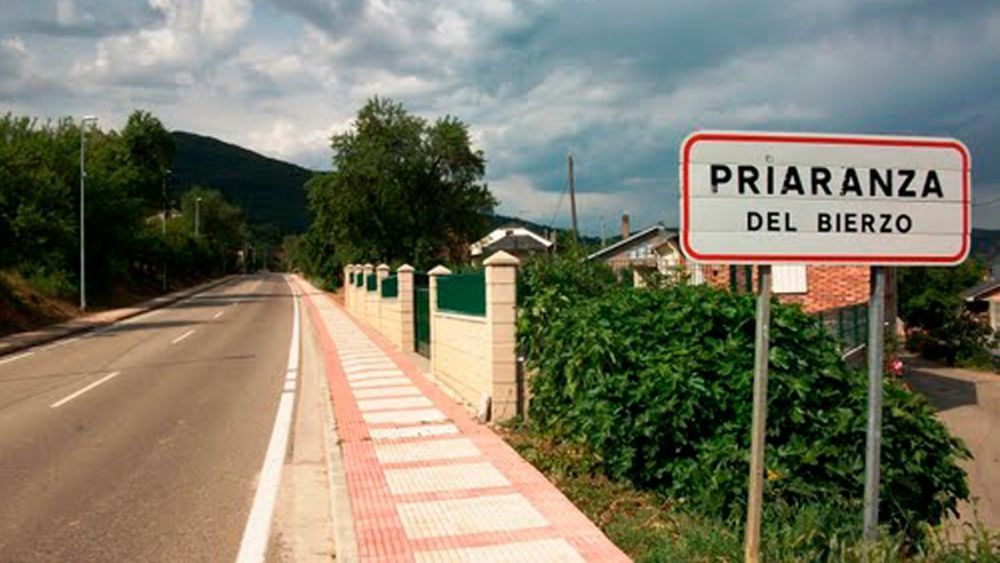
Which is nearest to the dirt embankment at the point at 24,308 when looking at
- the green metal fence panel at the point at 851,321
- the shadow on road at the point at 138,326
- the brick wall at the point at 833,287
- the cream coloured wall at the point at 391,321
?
the shadow on road at the point at 138,326

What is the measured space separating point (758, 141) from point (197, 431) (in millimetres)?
7917

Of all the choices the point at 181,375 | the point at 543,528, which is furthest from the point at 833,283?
the point at 543,528

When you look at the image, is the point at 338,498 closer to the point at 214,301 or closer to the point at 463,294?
the point at 463,294

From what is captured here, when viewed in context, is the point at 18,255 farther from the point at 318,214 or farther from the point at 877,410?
the point at 877,410

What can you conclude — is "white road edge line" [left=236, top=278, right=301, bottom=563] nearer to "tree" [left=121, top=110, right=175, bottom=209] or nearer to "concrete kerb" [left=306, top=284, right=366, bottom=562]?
"concrete kerb" [left=306, top=284, right=366, bottom=562]

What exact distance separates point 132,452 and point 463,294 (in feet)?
15.4

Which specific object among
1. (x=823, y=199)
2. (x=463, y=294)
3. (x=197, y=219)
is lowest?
(x=463, y=294)

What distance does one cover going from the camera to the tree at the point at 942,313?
35.1 metres

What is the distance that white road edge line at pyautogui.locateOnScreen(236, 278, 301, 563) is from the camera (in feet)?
18.7

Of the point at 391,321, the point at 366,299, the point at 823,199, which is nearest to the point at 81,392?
the point at 391,321

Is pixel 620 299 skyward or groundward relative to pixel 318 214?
groundward

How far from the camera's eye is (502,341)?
9758mm

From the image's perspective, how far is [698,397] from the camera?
6461 mm

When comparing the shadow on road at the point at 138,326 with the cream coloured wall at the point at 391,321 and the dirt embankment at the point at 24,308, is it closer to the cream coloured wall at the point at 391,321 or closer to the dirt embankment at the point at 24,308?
the dirt embankment at the point at 24,308
